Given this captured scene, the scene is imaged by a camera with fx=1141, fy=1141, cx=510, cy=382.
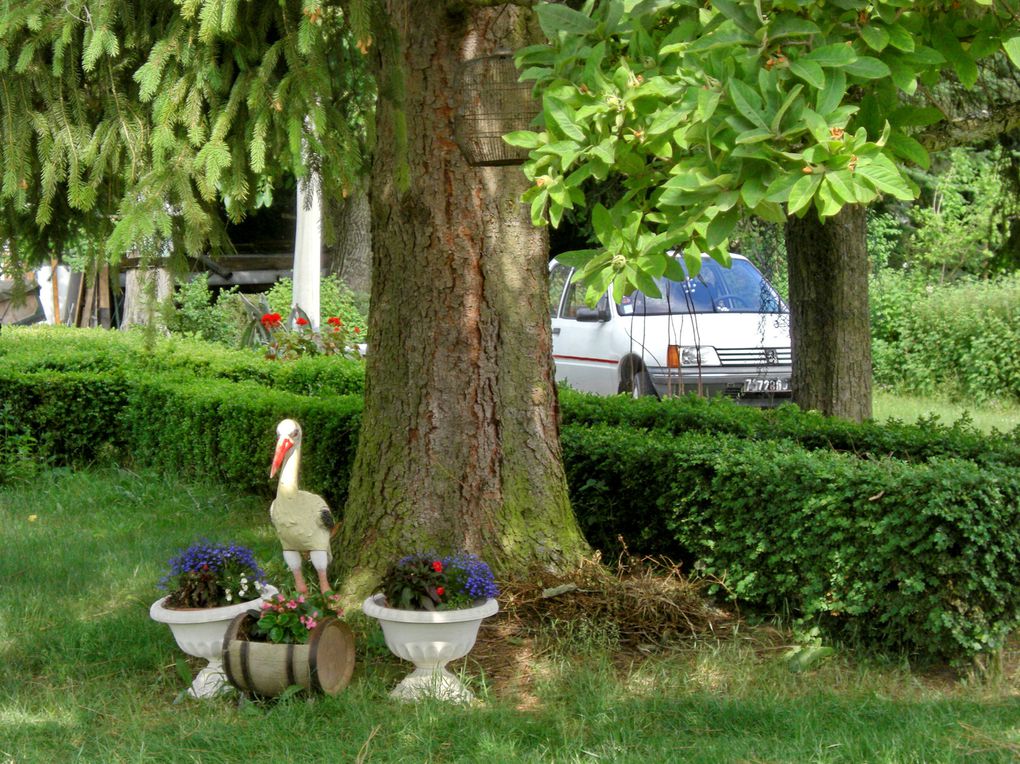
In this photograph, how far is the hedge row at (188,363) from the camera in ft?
31.3

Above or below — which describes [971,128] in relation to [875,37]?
above

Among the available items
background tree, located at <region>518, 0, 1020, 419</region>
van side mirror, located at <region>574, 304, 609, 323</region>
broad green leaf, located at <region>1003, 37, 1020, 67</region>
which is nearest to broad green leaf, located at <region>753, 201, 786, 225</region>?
background tree, located at <region>518, 0, 1020, 419</region>

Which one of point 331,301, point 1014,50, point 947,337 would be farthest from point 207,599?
Result: point 947,337

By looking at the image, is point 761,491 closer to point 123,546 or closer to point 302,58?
point 302,58

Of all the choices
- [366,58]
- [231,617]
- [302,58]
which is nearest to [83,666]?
[231,617]

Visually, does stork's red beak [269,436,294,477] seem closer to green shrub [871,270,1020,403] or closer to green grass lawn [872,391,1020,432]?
green grass lawn [872,391,1020,432]

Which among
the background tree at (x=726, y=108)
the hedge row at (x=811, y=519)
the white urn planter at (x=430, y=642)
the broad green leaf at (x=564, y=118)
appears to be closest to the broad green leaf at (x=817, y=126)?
the background tree at (x=726, y=108)

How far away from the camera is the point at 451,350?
5430 mm

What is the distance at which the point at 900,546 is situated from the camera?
185 inches

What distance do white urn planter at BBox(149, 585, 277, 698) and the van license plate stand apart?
742 cm

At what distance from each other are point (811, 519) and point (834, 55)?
3.03 meters

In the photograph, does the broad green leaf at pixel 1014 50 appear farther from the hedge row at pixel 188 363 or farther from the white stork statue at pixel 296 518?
the hedge row at pixel 188 363

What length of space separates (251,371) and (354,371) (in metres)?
1.38

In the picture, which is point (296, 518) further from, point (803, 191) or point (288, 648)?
point (803, 191)
